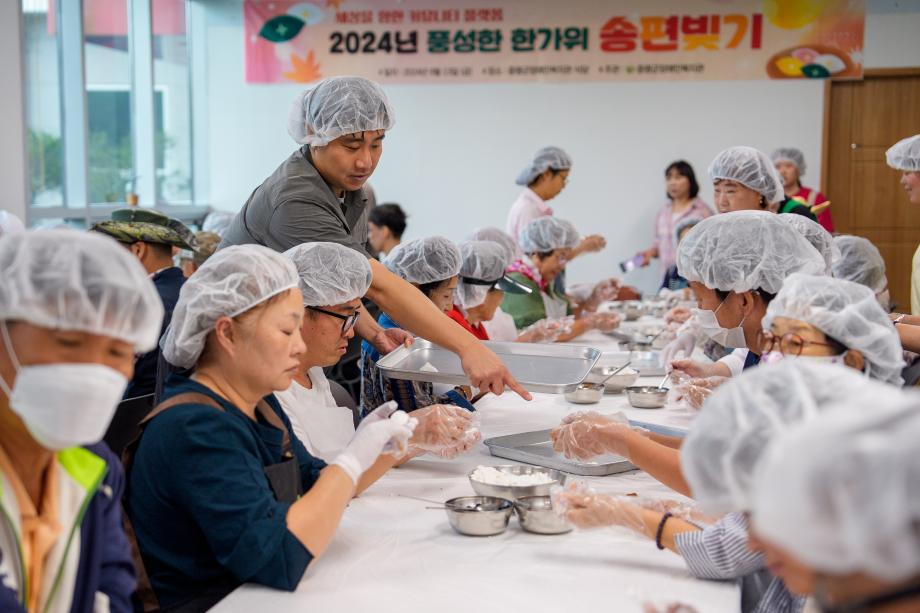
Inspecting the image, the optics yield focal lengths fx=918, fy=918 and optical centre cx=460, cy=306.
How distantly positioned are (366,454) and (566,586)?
508 mm

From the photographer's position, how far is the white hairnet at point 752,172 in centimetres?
409

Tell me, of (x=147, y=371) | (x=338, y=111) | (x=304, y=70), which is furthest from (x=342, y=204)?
(x=304, y=70)

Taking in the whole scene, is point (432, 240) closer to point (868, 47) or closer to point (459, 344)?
point (459, 344)

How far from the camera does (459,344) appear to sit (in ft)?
8.63

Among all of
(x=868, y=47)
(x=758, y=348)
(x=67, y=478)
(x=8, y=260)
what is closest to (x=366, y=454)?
(x=67, y=478)

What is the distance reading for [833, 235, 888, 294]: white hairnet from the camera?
4191mm

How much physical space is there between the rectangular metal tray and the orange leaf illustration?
188 inches

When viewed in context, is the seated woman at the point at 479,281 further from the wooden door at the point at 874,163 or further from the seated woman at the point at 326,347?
the wooden door at the point at 874,163

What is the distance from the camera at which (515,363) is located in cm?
314

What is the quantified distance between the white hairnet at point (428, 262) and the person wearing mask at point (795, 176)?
12.6 ft

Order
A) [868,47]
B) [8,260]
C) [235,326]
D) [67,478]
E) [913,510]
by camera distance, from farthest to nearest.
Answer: [868,47] → [235,326] → [67,478] → [8,260] → [913,510]

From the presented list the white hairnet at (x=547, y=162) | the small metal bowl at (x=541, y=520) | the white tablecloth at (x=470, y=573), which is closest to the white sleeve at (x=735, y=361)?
the white tablecloth at (x=470, y=573)

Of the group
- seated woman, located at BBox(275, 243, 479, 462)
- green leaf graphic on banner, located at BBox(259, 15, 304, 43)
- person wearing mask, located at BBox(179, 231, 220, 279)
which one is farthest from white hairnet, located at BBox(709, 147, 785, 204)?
green leaf graphic on banner, located at BBox(259, 15, 304, 43)

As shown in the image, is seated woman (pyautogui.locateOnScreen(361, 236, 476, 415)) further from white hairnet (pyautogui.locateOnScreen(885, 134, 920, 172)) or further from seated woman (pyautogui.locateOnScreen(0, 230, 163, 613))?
white hairnet (pyautogui.locateOnScreen(885, 134, 920, 172))
